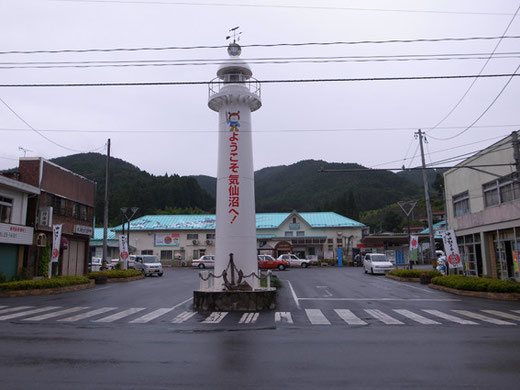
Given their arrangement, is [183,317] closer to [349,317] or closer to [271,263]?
[349,317]

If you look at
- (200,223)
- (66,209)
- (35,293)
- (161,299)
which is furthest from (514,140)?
(200,223)

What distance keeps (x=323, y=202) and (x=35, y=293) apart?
8624 cm

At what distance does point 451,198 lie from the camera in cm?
2923

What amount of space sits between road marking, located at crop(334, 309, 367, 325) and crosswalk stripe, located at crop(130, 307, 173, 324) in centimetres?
601

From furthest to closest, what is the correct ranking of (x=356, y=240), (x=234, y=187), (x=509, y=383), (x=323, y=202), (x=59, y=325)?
(x=323, y=202), (x=356, y=240), (x=234, y=187), (x=59, y=325), (x=509, y=383)

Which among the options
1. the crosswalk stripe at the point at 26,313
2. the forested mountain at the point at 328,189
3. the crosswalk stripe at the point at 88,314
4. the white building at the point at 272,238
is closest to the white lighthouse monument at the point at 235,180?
the crosswalk stripe at the point at 88,314

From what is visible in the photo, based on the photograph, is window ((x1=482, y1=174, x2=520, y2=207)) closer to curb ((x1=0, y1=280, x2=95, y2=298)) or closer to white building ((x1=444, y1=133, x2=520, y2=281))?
white building ((x1=444, y1=133, x2=520, y2=281))

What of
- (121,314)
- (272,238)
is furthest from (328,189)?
(121,314)

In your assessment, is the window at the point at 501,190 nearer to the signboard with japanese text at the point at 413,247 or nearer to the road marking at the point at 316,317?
the signboard with japanese text at the point at 413,247

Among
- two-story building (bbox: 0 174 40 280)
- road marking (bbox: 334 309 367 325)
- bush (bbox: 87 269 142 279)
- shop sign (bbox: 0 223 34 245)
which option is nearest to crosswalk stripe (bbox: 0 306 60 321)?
two-story building (bbox: 0 174 40 280)

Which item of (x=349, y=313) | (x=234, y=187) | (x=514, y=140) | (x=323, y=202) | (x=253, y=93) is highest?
(x=323, y=202)

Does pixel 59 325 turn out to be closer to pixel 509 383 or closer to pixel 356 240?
pixel 509 383

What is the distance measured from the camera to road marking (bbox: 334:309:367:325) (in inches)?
450

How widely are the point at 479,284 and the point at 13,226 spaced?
24973 mm
